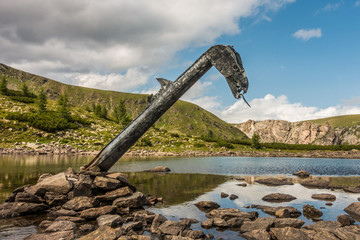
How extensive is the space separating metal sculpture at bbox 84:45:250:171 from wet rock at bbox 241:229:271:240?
622 centimetres

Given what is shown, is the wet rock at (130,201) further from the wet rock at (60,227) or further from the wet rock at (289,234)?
the wet rock at (289,234)

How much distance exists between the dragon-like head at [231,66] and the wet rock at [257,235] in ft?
20.3

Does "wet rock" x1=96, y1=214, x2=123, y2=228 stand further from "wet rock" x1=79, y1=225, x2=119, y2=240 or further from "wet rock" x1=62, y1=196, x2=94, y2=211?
"wet rock" x1=62, y1=196, x2=94, y2=211

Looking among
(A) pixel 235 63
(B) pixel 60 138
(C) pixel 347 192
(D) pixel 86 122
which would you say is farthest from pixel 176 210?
(D) pixel 86 122

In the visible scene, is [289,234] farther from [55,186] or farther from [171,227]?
[55,186]

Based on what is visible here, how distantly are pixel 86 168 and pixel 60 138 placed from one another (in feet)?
228

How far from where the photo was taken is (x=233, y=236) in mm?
9711

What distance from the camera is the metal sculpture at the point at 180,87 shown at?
12.0 meters

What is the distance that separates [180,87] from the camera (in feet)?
42.8

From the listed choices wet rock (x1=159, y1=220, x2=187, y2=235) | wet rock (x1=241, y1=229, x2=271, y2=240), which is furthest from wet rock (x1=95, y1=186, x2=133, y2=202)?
wet rock (x1=241, y1=229, x2=271, y2=240)

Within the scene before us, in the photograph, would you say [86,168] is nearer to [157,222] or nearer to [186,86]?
[157,222]

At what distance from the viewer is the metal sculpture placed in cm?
1204

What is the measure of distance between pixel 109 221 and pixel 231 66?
9.36m

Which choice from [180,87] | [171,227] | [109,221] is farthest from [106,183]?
[180,87]
